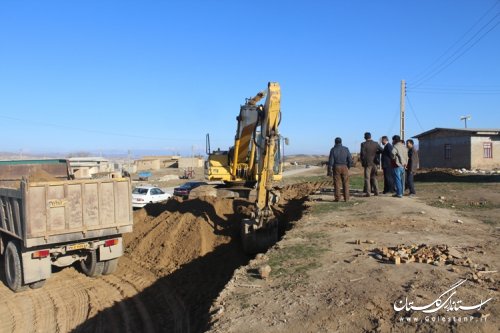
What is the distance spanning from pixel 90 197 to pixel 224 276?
125 inches

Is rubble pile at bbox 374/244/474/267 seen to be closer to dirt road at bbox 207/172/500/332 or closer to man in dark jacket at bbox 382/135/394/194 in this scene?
dirt road at bbox 207/172/500/332

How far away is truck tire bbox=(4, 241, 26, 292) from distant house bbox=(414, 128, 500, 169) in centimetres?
3103

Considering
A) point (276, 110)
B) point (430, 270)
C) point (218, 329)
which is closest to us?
point (218, 329)

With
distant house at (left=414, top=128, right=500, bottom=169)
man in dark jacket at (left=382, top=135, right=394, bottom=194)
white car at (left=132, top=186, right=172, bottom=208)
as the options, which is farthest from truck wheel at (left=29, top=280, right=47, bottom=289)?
distant house at (left=414, top=128, right=500, bottom=169)

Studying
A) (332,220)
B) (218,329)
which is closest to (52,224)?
(218,329)

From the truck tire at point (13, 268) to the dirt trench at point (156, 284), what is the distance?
0.20 meters

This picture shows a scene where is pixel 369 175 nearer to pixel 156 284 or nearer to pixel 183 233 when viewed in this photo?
pixel 183 233

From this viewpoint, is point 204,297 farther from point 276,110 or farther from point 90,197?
point 276,110

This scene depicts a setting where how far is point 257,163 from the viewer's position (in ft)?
43.7

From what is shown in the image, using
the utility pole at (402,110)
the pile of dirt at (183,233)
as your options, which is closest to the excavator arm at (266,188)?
the pile of dirt at (183,233)

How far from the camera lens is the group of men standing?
485 inches

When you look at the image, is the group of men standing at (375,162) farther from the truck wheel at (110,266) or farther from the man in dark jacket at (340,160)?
the truck wheel at (110,266)

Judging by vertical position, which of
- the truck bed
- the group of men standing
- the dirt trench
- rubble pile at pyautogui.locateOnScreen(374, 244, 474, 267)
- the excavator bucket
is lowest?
the dirt trench

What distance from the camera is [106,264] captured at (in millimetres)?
10234
